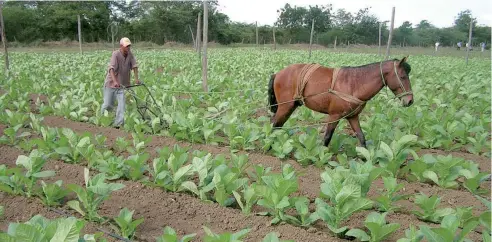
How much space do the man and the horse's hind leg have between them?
2701 mm

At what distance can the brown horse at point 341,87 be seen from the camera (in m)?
5.62

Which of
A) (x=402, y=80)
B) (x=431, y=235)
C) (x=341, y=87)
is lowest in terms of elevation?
(x=431, y=235)

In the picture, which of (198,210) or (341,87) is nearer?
(198,210)

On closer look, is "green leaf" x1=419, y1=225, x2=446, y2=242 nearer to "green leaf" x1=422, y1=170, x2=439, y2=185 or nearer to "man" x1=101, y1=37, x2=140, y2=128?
"green leaf" x1=422, y1=170, x2=439, y2=185

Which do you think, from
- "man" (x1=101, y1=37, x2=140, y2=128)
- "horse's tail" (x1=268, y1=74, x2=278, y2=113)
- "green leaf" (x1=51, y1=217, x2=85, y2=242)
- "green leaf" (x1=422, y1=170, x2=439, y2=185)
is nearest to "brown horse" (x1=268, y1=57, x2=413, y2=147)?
"horse's tail" (x1=268, y1=74, x2=278, y2=113)

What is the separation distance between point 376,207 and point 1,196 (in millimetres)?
3914

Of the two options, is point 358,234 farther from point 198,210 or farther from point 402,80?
point 402,80

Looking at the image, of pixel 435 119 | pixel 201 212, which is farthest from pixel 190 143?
pixel 435 119

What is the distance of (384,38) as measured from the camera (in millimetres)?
52844

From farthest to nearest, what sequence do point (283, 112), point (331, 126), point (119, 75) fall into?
1. point (119, 75)
2. point (283, 112)
3. point (331, 126)

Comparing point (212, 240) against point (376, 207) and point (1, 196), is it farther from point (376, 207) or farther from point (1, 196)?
point (1, 196)

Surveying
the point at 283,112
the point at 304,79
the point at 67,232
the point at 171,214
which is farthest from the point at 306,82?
the point at 67,232

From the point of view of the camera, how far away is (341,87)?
5891 mm

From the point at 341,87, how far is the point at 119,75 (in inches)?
154
